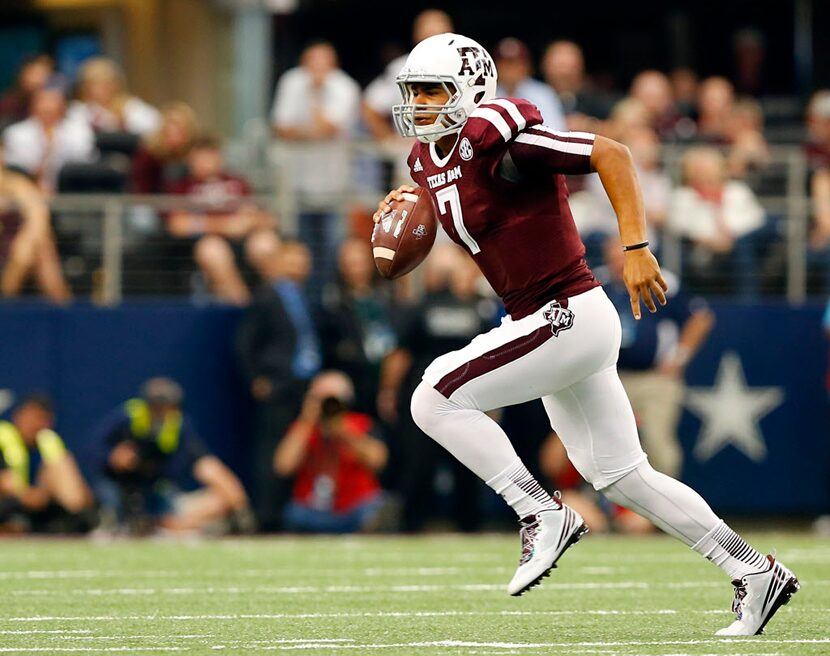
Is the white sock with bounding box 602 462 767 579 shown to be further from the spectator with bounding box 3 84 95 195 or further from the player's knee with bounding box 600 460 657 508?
the spectator with bounding box 3 84 95 195

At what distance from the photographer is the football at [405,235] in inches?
253

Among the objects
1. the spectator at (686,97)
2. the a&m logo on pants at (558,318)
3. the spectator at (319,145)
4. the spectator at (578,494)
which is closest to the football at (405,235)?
the a&m logo on pants at (558,318)

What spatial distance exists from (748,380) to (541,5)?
650 cm

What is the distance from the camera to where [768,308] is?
13391 millimetres

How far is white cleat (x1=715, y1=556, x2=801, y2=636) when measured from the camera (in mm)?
6074

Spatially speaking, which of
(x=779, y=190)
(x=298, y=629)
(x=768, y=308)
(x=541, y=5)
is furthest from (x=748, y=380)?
(x=298, y=629)

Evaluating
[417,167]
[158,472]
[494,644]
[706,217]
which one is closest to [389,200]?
[417,167]

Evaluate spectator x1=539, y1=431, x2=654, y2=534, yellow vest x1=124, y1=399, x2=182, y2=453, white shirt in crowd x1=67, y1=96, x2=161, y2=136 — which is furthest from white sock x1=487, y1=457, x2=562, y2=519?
white shirt in crowd x1=67, y1=96, x2=161, y2=136

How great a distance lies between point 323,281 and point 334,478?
5.34 ft

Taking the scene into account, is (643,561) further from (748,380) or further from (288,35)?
(288,35)

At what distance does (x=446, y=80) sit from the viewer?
6.32m

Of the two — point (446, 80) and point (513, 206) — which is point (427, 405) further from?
point (446, 80)

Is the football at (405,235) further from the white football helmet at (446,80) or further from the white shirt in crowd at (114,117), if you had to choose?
the white shirt in crowd at (114,117)

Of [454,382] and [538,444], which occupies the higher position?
[454,382]
